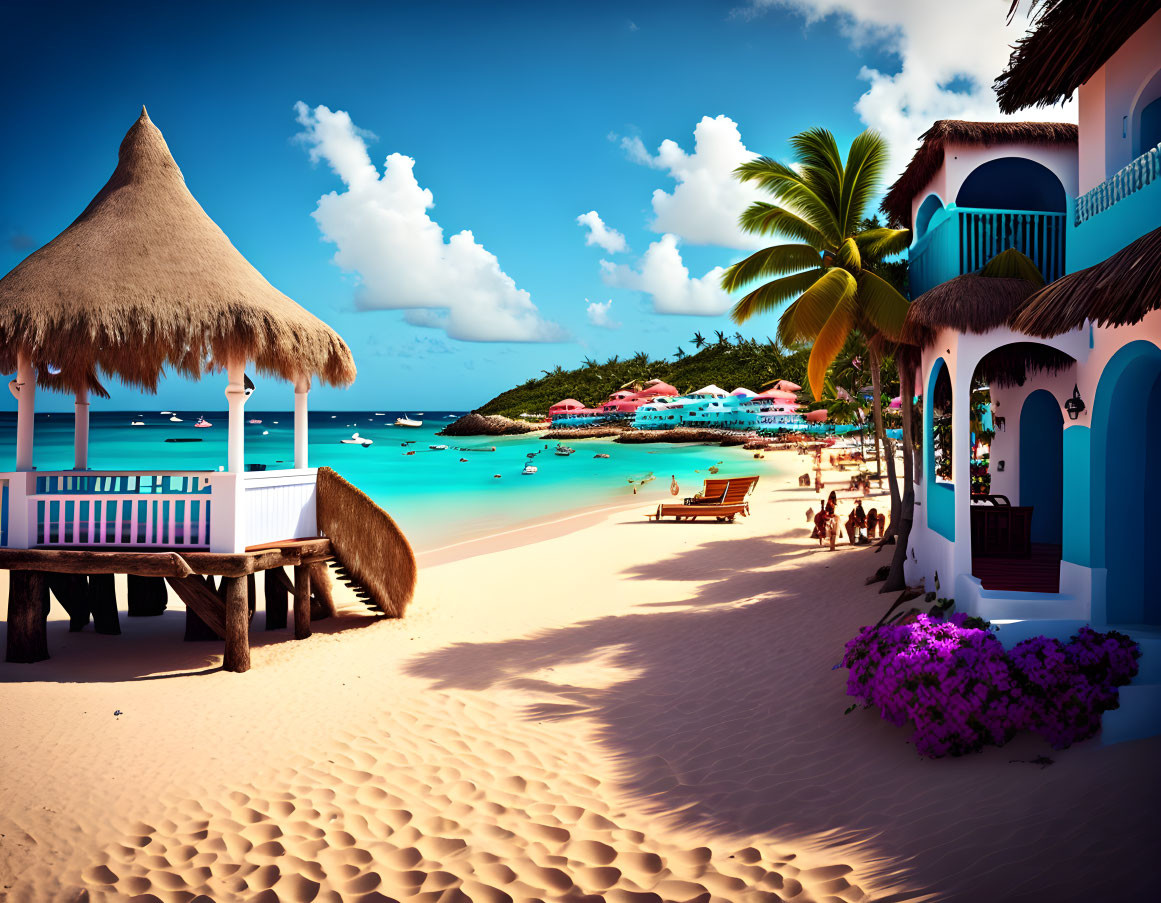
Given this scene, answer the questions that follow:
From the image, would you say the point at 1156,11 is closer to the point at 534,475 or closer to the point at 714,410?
the point at 534,475

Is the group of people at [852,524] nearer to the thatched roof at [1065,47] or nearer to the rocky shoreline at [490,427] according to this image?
the thatched roof at [1065,47]

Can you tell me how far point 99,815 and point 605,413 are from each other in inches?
3504

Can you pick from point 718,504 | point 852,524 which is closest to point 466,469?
point 718,504

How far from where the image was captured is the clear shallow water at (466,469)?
95.3 ft

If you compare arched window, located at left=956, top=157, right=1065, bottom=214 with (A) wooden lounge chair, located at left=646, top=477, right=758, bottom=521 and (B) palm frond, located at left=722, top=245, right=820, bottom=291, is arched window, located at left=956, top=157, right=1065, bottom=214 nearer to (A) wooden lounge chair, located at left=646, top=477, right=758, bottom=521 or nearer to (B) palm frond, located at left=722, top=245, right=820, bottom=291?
(B) palm frond, located at left=722, top=245, right=820, bottom=291

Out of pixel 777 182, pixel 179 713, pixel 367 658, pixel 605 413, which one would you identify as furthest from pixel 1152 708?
pixel 605 413

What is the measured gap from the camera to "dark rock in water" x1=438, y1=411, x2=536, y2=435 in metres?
97.1

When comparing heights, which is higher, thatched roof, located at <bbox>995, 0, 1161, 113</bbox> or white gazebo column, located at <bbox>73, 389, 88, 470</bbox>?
thatched roof, located at <bbox>995, 0, 1161, 113</bbox>

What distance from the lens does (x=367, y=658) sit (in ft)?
29.4

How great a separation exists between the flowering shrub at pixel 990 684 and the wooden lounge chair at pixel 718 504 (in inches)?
529

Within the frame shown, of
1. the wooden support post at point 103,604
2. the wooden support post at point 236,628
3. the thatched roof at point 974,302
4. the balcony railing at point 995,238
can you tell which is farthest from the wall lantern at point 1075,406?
the wooden support post at point 103,604

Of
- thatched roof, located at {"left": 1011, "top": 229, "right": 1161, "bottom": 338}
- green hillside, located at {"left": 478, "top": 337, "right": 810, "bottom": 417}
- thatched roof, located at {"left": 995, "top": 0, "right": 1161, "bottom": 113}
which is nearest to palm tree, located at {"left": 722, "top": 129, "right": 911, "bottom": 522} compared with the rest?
thatched roof, located at {"left": 995, "top": 0, "right": 1161, "bottom": 113}

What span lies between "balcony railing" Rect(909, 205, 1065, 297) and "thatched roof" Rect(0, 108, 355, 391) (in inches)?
297

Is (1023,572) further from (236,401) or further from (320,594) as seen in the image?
(236,401)
